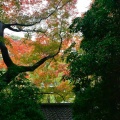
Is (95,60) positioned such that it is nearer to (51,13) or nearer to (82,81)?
(82,81)

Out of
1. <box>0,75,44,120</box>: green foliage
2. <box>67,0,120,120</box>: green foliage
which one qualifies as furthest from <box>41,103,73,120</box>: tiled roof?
<box>67,0,120,120</box>: green foliage

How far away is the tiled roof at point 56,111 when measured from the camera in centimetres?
1112

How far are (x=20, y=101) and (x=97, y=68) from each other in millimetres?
2521

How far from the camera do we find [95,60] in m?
6.19

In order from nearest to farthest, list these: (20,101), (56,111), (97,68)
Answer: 1. (97,68)
2. (20,101)
3. (56,111)

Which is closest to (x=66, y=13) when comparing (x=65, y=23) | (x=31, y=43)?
(x=65, y=23)

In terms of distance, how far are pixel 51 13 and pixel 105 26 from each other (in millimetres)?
4862

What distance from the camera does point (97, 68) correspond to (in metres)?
6.47

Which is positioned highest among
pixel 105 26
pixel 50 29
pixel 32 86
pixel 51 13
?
pixel 51 13

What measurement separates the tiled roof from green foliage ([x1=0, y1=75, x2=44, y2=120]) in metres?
3.85

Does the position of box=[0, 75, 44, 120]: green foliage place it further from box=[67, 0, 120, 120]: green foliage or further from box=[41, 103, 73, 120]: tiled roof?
box=[41, 103, 73, 120]: tiled roof

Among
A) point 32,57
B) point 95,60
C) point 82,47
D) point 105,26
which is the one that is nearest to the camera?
point 95,60

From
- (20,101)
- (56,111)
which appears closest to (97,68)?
(20,101)

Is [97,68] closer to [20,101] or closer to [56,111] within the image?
[20,101]
